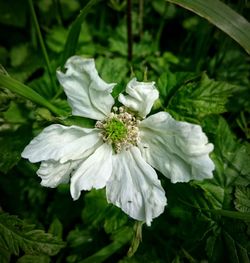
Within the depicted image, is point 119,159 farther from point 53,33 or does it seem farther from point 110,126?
point 53,33

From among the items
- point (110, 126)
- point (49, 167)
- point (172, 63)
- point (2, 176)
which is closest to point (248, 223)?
point (110, 126)

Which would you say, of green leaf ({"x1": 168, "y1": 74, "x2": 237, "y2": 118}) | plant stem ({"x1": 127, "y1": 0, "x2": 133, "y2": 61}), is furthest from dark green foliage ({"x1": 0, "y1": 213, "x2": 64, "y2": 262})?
plant stem ({"x1": 127, "y1": 0, "x2": 133, "y2": 61})

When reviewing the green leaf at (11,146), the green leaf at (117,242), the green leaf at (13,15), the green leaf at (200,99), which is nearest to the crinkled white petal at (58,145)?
the green leaf at (11,146)

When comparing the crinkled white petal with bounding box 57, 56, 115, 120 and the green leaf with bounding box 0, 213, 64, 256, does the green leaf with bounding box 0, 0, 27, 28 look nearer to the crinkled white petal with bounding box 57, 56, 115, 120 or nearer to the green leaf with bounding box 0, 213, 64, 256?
the crinkled white petal with bounding box 57, 56, 115, 120

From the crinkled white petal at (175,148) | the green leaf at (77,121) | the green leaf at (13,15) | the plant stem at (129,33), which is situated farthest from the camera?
the green leaf at (13,15)

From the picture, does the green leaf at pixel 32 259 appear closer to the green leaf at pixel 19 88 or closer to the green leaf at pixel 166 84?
the green leaf at pixel 19 88

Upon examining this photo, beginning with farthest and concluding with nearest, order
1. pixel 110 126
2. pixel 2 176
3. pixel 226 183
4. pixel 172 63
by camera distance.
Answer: pixel 172 63 < pixel 2 176 < pixel 226 183 < pixel 110 126

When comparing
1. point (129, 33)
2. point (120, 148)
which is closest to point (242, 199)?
point (120, 148)
